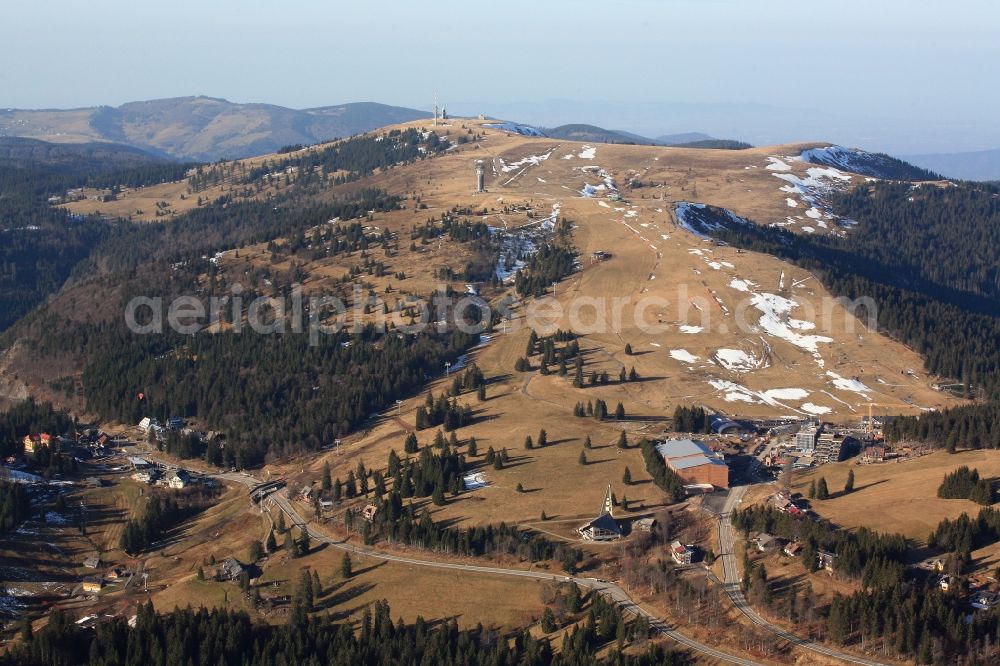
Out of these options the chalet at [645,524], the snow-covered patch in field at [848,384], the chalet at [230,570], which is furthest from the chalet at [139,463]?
the snow-covered patch in field at [848,384]

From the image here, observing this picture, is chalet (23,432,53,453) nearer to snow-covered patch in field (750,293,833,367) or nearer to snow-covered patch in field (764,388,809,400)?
snow-covered patch in field (764,388,809,400)

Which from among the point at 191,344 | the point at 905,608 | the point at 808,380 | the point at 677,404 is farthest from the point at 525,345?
the point at 905,608

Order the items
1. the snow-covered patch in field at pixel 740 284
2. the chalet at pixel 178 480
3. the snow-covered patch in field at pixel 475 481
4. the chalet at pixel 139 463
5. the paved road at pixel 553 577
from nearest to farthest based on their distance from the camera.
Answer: the paved road at pixel 553 577 < the snow-covered patch in field at pixel 475 481 < the chalet at pixel 178 480 < the chalet at pixel 139 463 < the snow-covered patch in field at pixel 740 284

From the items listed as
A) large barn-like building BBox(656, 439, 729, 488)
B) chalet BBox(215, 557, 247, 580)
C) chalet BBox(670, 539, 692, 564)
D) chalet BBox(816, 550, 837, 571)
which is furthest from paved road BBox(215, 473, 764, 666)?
large barn-like building BBox(656, 439, 729, 488)

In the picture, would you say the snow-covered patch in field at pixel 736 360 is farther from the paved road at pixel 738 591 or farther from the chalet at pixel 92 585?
the chalet at pixel 92 585

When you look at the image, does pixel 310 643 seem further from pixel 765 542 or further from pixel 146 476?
pixel 146 476

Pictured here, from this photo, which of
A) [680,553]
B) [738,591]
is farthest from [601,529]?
[738,591]
